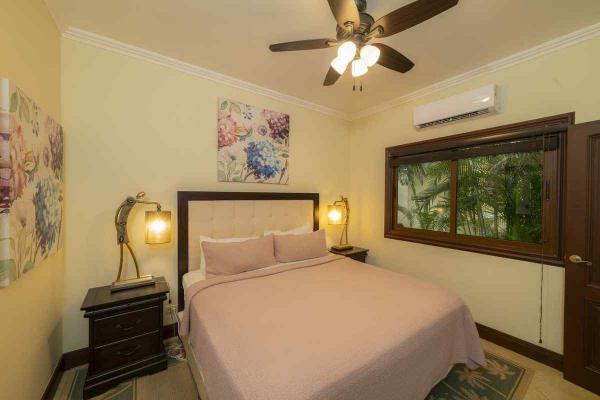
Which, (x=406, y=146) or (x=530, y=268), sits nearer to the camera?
(x=530, y=268)

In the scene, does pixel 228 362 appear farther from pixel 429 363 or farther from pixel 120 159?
pixel 120 159

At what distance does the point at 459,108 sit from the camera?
2.48 metres

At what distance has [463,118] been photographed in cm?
253

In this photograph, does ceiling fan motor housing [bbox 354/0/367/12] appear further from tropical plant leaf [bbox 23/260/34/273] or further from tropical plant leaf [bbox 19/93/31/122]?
tropical plant leaf [bbox 23/260/34/273]

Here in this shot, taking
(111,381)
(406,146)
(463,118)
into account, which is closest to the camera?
(111,381)

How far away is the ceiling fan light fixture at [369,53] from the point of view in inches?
57.6

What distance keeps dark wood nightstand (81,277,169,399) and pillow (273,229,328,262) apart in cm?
108

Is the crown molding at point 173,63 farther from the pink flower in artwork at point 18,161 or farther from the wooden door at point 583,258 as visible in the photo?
the wooden door at point 583,258

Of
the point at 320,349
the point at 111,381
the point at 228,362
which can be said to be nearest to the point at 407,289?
the point at 320,349

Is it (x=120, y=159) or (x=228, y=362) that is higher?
(x=120, y=159)

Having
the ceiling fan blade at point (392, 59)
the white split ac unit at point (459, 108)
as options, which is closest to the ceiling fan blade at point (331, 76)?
Result: the ceiling fan blade at point (392, 59)

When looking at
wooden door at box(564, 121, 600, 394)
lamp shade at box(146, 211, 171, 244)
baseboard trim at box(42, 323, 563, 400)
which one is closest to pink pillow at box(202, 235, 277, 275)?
lamp shade at box(146, 211, 171, 244)

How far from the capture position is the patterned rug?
5.53 ft

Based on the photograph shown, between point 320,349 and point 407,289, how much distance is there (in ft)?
3.41
